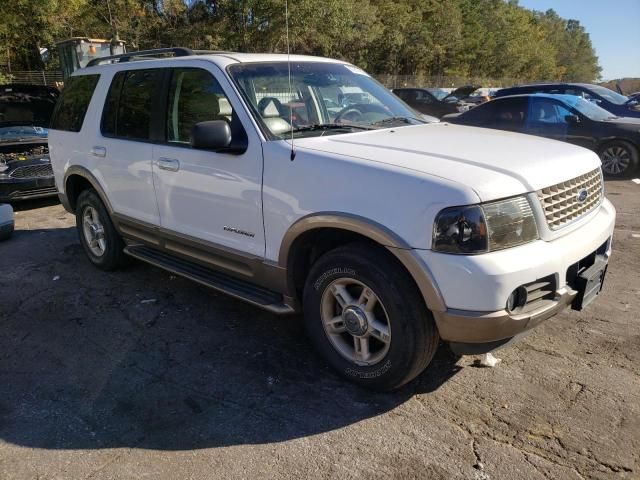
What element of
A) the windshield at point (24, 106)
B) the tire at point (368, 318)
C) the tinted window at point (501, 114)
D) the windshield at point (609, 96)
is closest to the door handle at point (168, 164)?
the tire at point (368, 318)

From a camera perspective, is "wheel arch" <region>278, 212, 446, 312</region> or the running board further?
the running board

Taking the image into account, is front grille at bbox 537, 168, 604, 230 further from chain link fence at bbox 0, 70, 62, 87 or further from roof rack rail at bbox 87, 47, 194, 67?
chain link fence at bbox 0, 70, 62, 87

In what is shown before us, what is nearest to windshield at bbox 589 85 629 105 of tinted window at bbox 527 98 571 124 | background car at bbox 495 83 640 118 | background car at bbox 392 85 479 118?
background car at bbox 495 83 640 118

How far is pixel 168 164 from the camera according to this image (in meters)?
4.07

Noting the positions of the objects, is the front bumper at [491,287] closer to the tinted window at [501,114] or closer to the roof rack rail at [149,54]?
the roof rack rail at [149,54]


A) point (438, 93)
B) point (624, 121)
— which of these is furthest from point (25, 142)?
point (438, 93)

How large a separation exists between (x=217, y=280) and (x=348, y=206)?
143 cm

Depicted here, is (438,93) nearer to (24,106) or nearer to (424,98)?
(424,98)

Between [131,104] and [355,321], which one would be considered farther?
[131,104]

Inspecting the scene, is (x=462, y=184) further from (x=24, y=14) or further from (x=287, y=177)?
(x=24, y=14)

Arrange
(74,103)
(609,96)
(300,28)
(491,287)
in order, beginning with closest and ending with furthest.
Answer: (491,287)
(74,103)
(609,96)
(300,28)

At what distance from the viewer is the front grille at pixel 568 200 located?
9.34 ft

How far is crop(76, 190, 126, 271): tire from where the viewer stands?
516cm

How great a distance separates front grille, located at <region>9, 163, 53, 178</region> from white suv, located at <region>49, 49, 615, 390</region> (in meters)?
3.80
